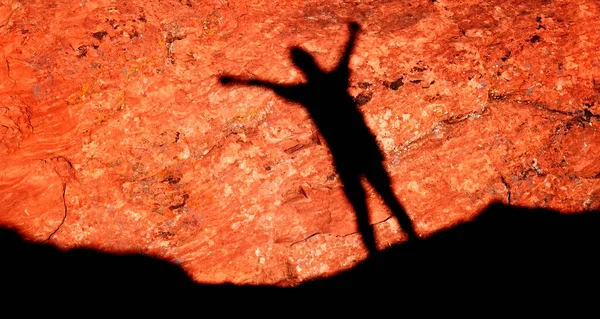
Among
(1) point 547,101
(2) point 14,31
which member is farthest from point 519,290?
(2) point 14,31

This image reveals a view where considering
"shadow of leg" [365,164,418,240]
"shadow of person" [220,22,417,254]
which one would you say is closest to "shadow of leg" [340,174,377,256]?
"shadow of person" [220,22,417,254]

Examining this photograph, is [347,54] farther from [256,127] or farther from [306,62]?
[256,127]

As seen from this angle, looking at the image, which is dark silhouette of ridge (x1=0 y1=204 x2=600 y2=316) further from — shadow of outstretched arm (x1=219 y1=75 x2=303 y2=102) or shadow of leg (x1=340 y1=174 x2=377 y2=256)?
shadow of outstretched arm (x1=219 y1=75 x2=303 y2=102)

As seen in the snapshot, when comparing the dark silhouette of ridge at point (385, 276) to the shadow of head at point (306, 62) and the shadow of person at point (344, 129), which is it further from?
the shadow of head at point (306, 62)

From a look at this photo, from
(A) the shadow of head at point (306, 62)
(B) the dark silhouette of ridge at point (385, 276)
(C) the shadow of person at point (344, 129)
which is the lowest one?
(B) the dark silhouette of ridge at point (385, 276)

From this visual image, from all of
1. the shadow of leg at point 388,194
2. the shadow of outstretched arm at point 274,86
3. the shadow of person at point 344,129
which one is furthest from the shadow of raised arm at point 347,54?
the shadow of leg at point 388,194
